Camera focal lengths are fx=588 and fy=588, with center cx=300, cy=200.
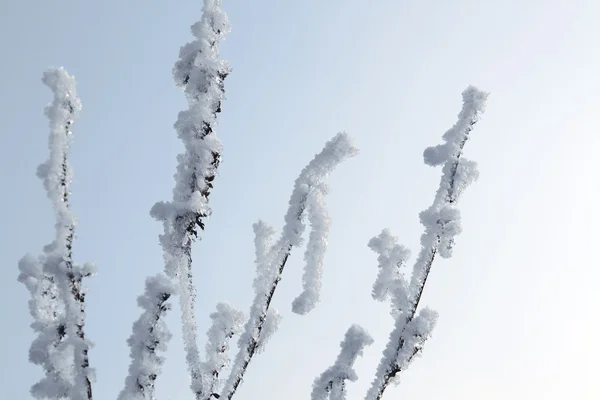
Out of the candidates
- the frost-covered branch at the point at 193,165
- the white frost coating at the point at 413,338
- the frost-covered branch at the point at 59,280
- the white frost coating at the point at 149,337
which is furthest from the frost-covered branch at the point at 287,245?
the frost-covered branch at the point at 59,280

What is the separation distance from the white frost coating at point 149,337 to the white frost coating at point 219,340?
0.39 metres

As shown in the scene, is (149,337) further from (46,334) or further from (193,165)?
(193,165)

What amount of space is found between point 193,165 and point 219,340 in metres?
1.31

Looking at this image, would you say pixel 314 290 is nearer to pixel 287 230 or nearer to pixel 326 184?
pixel 287 230

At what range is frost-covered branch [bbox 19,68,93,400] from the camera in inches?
153

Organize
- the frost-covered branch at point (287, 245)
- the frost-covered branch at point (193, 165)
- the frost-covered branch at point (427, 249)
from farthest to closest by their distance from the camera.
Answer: the frost-covered branch at point (427, 249), the frost-covered branch at point (287, 245), the frost-covered branch at point (193, 165)

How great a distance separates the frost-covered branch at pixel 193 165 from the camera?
3773mm

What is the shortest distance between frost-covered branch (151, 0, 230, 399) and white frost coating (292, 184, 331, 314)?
75 cm

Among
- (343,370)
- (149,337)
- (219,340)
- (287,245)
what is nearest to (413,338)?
(343,370)

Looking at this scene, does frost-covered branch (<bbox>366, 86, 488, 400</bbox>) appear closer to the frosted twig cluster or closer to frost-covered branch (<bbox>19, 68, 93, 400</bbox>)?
the frosted twig cluster

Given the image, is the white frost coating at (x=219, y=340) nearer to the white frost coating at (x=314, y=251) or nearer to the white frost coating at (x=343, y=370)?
the white frost coating at (x=314, y=251)

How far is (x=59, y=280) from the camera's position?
12.9ft

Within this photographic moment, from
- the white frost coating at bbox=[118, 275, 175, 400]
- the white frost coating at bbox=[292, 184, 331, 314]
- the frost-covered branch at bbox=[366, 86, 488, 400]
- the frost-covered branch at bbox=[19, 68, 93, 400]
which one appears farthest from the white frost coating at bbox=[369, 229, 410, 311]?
the frost-covered branch at bbox=[19, 68, 93, 400]

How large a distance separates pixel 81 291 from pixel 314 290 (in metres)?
1.60
